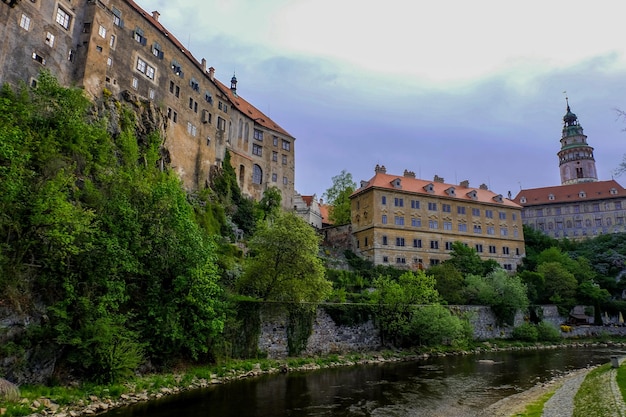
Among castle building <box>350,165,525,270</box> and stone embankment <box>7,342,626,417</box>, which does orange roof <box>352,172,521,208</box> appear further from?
stone embankment <box>7,342,626,417</box>

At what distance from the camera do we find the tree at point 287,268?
88.9 ft

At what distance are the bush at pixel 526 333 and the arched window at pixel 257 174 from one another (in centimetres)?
3348

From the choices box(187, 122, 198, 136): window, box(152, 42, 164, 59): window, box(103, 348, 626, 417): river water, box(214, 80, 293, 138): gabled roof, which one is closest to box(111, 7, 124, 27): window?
box(152, 42, 164, 59): window

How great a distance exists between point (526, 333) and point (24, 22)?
158ft

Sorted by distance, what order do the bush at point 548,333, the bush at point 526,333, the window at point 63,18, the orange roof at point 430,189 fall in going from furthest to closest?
the orange roof at point 430,189
the bush at point 548,333
the bush at point 526,333
the window at point 63,18

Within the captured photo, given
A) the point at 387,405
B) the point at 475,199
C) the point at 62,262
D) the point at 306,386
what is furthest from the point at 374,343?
the point at 475,199

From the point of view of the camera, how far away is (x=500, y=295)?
41.7m

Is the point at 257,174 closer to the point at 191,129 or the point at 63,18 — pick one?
the point at 191,129

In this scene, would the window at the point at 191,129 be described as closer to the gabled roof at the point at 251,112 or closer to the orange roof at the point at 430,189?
the gabled roof at the point at 251,112

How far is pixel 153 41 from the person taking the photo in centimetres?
3862

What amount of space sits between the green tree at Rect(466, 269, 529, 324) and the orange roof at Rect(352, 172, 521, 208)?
15261mm

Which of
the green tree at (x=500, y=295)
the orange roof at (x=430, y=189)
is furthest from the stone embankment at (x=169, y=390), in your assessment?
the orange roof at (x=430, y=189)

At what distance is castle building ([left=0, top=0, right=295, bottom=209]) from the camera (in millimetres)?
27481

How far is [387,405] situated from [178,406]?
8.20 meters
